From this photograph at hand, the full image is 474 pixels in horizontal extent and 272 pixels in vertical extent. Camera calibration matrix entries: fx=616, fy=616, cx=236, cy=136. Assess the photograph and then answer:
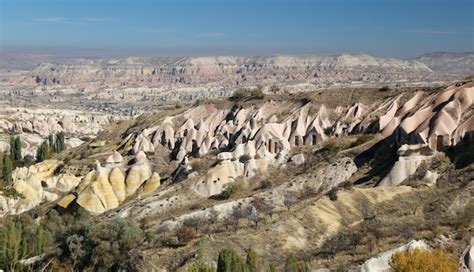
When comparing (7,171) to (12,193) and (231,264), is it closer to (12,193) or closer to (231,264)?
(12,193)

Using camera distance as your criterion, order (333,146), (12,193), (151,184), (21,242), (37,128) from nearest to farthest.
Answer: (21,242)
(333,146)
(151,184)
(12,193)
(37,128)

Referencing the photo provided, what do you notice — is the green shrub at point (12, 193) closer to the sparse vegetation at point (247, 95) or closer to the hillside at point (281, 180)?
the hillside at point (281, 180)

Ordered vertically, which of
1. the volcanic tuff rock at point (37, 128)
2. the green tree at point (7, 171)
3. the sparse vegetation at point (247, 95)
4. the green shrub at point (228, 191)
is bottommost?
the volcanic tuff rock at point (37, 128)

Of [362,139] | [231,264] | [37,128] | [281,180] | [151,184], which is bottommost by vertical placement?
[37,128]

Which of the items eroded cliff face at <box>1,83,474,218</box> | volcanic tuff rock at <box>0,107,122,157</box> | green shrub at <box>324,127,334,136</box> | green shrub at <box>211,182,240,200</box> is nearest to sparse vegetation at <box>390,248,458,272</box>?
eroded cliff face at <box>1,83,474,218</box>

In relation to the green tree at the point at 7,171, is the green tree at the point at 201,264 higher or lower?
higher

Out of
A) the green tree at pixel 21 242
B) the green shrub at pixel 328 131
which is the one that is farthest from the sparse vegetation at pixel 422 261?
the green shrub at pixel 328 131

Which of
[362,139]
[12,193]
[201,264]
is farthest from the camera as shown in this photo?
[12,193]

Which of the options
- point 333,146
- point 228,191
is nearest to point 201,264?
point 228,191

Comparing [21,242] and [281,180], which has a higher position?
[281,180]

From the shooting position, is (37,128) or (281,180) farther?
(37,128)

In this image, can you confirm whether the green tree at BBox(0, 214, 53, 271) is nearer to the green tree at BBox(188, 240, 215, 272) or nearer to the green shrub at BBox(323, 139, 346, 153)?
the green tree at BBox(188, 240, 215, 272)
